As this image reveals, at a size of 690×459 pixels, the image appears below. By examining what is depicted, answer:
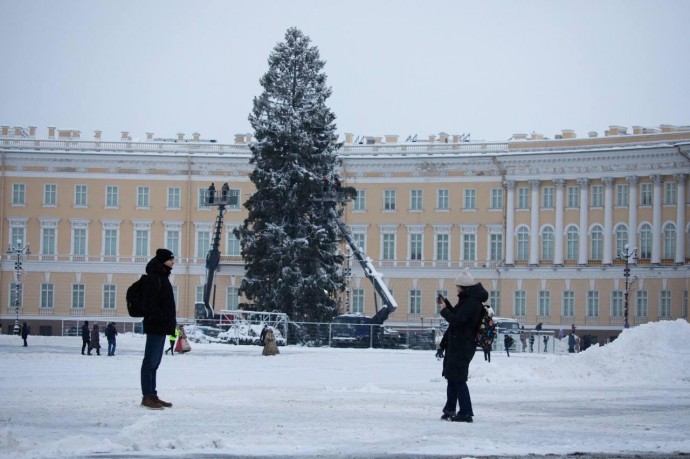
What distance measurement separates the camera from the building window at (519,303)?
68.4 m

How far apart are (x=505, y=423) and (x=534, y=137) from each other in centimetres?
5742

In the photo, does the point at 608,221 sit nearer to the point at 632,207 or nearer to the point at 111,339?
the point at 632,207

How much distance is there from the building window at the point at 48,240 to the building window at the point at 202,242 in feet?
23.5

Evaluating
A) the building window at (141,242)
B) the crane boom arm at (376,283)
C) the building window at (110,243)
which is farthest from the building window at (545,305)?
the building window at (110,243)

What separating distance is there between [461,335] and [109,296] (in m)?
58.5

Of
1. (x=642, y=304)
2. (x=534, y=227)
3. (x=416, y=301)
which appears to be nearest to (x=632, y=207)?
(x=642, y=304)

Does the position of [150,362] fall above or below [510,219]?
below

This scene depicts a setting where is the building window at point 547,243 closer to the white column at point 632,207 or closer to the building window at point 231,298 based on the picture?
the white column at point 632,207

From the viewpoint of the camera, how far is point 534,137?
6994 centimetres

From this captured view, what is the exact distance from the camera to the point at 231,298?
71.2 metres

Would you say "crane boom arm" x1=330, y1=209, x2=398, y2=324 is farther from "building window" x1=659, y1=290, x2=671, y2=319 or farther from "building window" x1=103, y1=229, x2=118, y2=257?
"building window" x1=103, y1=229, x2=118, y2=257

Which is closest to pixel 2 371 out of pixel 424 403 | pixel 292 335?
pixel 424 403

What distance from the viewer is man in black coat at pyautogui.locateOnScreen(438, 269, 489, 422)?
13711mm

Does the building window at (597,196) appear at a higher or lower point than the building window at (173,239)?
higher
